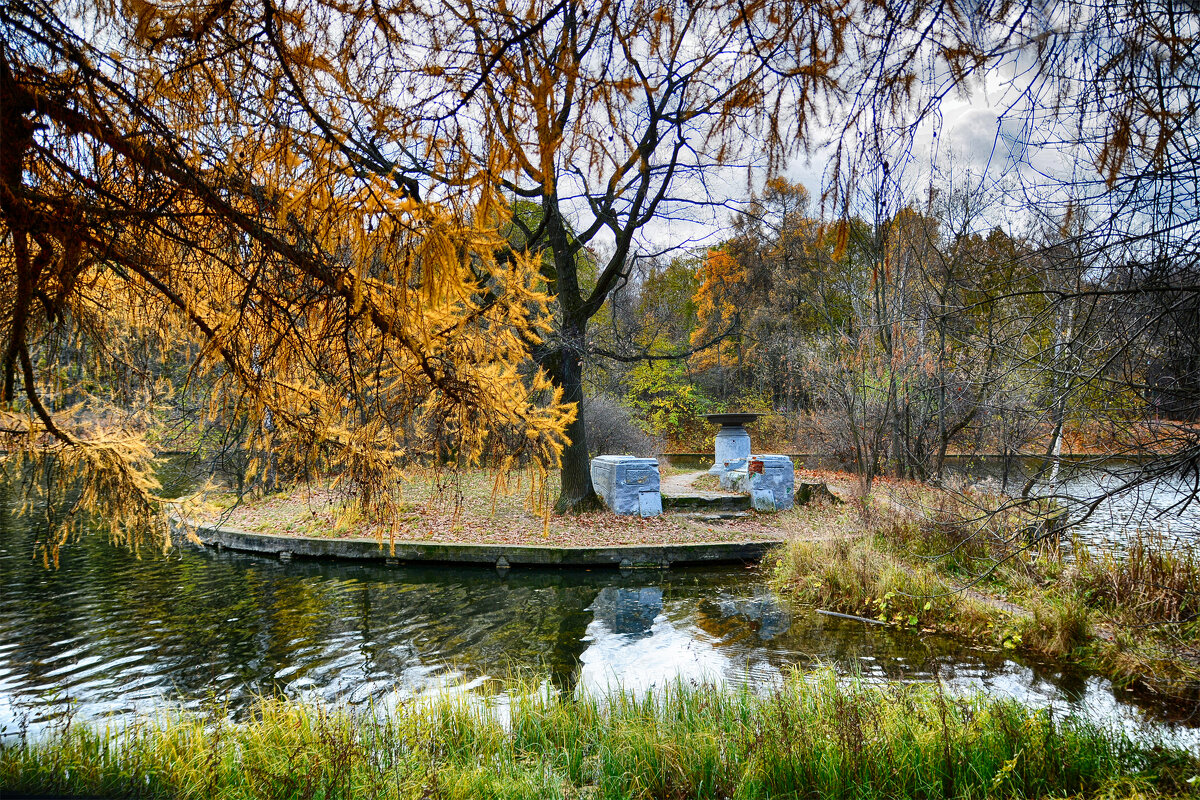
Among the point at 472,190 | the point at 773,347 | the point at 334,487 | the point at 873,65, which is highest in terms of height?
the point at 773,347

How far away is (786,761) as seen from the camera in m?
3.83

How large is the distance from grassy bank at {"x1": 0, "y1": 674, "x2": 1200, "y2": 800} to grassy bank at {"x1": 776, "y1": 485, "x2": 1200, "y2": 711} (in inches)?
34.6

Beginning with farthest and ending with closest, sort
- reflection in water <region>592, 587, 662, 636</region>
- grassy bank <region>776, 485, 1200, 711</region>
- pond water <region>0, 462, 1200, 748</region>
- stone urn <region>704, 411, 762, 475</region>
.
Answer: stone urn <region>704, 411, 762, 475</region>, reflection in water <region>592, 587, 662, 636</region>, pond water <region>0, 462, 1200, 748</region>, grassy bank <region>776, 485, 1200, 711</region>

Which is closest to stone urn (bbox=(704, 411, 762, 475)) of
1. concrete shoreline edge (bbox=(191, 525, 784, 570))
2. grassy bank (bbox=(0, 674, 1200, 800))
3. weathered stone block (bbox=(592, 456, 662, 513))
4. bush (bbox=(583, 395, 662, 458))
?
bush (bbox=(583, 395, 662, 458))

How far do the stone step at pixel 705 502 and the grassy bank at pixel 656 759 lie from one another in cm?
947

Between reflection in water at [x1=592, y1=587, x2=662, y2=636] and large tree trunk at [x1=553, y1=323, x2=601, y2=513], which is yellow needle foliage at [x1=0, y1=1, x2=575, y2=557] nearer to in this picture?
reflection in water at [x1=592, y1=587, x2=662, y2=636]

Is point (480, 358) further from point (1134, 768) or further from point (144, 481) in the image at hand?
point (1134, 768)

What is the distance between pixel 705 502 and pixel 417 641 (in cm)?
773

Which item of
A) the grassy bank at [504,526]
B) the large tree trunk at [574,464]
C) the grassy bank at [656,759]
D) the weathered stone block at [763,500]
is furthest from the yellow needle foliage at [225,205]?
the weathered stone block at [763,500]

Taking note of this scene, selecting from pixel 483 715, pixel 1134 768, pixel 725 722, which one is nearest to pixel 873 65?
pixel 725 722

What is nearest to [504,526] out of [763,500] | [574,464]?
[574,464]

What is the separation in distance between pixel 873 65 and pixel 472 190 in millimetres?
1448

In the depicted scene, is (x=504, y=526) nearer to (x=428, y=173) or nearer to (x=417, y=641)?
(x=417, y=641)

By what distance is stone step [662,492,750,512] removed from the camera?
14.1 metres
